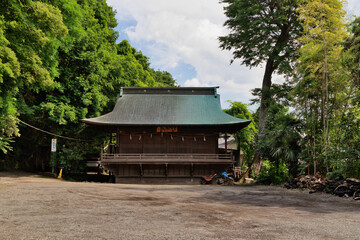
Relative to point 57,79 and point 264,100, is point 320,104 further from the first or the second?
point 57,79

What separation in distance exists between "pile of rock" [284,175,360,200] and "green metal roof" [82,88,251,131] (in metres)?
5.54

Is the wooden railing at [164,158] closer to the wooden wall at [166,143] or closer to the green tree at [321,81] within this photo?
the wooden wall at [166,143]

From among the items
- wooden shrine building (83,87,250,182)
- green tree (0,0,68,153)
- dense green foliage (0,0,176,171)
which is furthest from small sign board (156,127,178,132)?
green tree (0,0,68,153)

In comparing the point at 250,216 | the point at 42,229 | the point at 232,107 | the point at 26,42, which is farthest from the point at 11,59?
the point at 232,107

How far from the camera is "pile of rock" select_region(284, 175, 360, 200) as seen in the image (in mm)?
9680

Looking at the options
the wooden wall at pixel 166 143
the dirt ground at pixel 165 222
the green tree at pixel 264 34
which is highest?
the green tree at pixel 264 34

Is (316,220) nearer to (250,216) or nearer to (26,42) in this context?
(250,216)

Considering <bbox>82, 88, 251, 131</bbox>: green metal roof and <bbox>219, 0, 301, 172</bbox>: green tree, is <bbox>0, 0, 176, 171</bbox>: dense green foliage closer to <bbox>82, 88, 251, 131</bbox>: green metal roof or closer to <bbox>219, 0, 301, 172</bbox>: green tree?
<bbox>82, 88, 251, 131</bbox>: green metal roof

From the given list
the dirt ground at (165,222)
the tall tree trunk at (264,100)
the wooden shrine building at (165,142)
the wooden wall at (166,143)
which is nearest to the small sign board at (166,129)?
the wooden shrine building at (165,142)

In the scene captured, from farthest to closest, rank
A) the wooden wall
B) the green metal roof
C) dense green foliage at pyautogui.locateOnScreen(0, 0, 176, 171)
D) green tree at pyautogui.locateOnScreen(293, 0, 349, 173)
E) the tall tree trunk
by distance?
the tall tree trunk
the wooden wall
the green metal roof
green tree at pyautogui.locateOnScreen(293, 0, 349, 173)
dense green foliage at pyautogui.locateOnScreen(0, 0, 176, 171)

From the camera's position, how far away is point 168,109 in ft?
67.6

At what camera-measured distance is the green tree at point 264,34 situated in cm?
1873

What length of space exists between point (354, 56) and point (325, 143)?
4216mm

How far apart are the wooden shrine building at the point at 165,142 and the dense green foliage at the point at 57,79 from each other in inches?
102
